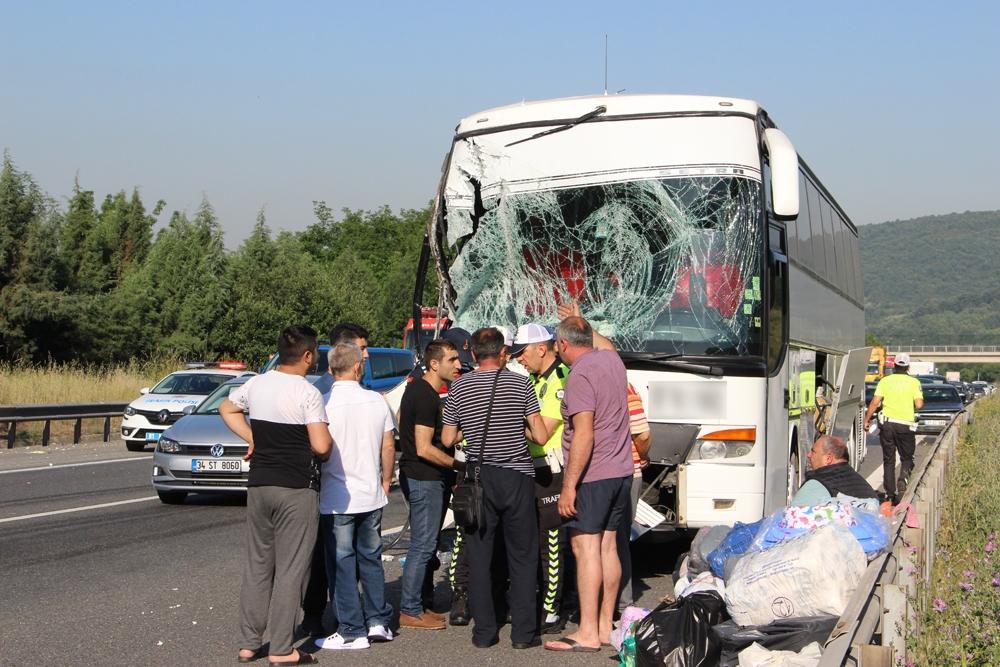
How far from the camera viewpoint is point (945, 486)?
1345 centimetres

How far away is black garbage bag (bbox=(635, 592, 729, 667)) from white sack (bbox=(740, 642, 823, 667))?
0.64 feet

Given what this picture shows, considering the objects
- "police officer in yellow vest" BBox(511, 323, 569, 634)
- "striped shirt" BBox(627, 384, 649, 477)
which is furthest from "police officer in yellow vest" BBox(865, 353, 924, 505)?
"police officer in yellow vest" BBox(511, 323, 569, 634)

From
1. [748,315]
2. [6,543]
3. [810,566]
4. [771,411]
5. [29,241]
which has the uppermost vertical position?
[29,241]

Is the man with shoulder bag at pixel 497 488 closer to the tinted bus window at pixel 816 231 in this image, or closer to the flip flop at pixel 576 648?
the flip flop at pixel 576 648

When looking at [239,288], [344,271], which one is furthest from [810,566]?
[344,271]

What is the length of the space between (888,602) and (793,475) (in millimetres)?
6410

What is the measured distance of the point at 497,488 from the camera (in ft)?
25.6

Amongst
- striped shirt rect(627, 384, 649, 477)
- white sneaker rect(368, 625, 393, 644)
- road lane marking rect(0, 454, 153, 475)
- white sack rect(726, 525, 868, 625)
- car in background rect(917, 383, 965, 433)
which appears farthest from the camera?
car in background rect(917, 383, 965, 433)

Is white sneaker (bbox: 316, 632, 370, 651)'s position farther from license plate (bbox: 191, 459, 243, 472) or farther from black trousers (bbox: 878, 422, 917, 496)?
black trousers (bbox: 878, 422, 917, 496)

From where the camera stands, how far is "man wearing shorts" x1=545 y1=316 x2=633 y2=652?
763 centimetres

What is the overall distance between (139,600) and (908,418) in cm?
1115

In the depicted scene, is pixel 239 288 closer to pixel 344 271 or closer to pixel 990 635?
pixel 344 271

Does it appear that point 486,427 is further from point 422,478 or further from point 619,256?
point 619,256

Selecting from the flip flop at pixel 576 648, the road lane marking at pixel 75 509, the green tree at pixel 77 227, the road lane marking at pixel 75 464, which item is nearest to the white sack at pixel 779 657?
the flip flop at pixel 576 648
